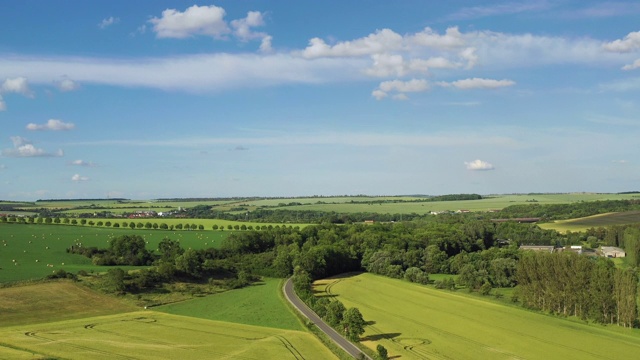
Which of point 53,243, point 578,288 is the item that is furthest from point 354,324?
point 53,243

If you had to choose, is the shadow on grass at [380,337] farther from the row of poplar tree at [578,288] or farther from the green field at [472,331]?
the row of poplar tree at [578,288]

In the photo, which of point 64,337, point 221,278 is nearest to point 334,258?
point 221,278

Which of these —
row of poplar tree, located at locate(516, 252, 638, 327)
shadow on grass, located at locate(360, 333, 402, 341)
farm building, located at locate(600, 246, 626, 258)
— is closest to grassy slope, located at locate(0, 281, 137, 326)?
shadow on grass, located at locate(360, 333, 402, 341)

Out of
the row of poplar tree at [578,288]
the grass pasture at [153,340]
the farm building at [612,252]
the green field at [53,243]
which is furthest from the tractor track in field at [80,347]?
the farm building at [612,252]

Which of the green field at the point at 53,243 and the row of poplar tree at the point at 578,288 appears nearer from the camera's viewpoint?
the row of poplar tree at the point at 578,288

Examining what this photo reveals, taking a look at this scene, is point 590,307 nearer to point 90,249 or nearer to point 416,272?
point 416,272

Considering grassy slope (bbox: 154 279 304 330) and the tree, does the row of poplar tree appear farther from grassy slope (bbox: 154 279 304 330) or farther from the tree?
grassy slope (bbox: 154 279 304 330)
